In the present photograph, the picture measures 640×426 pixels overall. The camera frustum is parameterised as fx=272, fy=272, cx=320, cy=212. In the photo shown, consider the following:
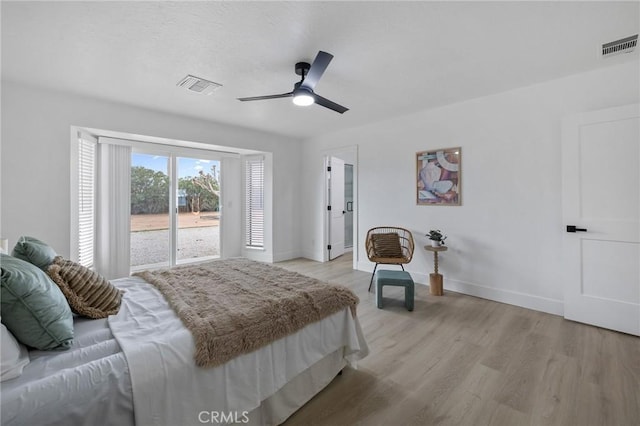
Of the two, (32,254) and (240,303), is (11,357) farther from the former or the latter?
(240,303)

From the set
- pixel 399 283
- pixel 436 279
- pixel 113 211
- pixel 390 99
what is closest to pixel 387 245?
pixel 436 279

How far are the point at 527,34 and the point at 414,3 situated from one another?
3.52ft

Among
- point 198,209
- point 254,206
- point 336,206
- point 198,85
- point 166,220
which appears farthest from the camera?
point 336,206

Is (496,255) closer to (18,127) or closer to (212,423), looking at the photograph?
(212,423)

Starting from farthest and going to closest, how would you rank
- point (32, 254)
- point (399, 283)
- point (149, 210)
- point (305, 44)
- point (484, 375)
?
point (149, 210) < point (399, 283) < point (305, 44) < point (484, 375) < point (32, 254)

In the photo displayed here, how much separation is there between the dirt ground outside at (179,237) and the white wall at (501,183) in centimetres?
325

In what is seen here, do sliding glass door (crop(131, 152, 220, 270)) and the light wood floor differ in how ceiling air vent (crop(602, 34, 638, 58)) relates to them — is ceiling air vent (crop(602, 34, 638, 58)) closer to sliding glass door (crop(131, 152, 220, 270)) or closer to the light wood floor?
the light wood floor

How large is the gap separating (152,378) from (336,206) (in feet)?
16.0

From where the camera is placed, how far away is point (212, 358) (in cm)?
125

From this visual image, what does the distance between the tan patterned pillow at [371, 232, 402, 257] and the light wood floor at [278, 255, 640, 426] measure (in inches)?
42.4

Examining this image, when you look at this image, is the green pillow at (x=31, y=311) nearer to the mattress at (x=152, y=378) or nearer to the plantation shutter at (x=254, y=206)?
the mattress at (x=152, y=378)

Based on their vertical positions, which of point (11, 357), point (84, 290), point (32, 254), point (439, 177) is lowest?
point (11, 357)

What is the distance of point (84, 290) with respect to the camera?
157 centimetres

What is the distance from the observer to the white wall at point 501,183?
9.70 ft
